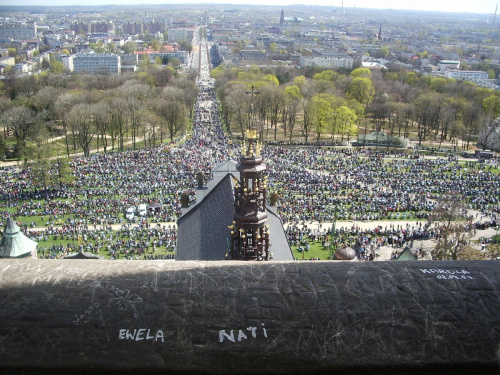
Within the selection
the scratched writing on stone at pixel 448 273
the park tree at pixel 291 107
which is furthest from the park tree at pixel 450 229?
the park tree at pixel 291 107

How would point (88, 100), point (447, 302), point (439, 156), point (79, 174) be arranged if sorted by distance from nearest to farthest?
point (447, 302) < point (79, 174) < point (439, 156) < point (88, 100)

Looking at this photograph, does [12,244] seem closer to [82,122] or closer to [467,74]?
[82,122]

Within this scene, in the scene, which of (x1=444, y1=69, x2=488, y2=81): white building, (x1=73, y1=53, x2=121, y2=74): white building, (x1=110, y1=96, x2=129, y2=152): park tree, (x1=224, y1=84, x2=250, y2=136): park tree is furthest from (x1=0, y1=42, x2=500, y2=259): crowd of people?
(x1=73, y1=53, x2=121, y2=74): white building

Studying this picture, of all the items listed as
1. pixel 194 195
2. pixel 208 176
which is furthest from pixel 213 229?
pixel 208 176

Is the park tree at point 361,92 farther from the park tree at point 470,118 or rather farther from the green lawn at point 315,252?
the green lawn at point 315,252

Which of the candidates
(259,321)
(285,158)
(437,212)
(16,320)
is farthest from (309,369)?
(285,158)

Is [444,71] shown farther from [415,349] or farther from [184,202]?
[415,349]

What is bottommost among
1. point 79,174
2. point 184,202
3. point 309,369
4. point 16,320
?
point 79,174
